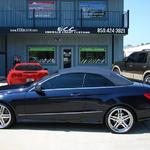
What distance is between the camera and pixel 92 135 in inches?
347

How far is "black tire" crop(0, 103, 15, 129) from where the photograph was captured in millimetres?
9250

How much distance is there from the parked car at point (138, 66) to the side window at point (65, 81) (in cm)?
920

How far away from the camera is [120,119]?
9023 mm

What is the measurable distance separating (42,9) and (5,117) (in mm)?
19917

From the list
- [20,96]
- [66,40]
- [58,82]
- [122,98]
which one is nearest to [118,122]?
[122,98]

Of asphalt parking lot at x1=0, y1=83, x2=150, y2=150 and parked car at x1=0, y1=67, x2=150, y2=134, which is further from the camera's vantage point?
parked car at x1=0, y1=67, x2=150, y2=134

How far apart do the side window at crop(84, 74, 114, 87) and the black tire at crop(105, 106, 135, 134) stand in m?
0.63

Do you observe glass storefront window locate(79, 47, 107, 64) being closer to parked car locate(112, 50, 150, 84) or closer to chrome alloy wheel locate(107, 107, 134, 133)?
parked car locate(112, 50, 150, 84)

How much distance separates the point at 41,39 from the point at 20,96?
19434 millimetres

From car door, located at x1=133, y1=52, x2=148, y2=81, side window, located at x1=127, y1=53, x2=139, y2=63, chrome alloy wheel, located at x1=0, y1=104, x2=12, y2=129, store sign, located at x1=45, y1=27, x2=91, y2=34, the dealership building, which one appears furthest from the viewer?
the dealership building

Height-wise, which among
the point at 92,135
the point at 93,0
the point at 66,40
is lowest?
the point at 92,135

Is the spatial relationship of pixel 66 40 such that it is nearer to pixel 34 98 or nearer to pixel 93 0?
pixel 93 0

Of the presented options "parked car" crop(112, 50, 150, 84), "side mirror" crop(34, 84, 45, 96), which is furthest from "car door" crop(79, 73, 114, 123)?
"parked car" crop(112, 50, 150, 84)

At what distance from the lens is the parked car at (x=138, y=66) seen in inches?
735
